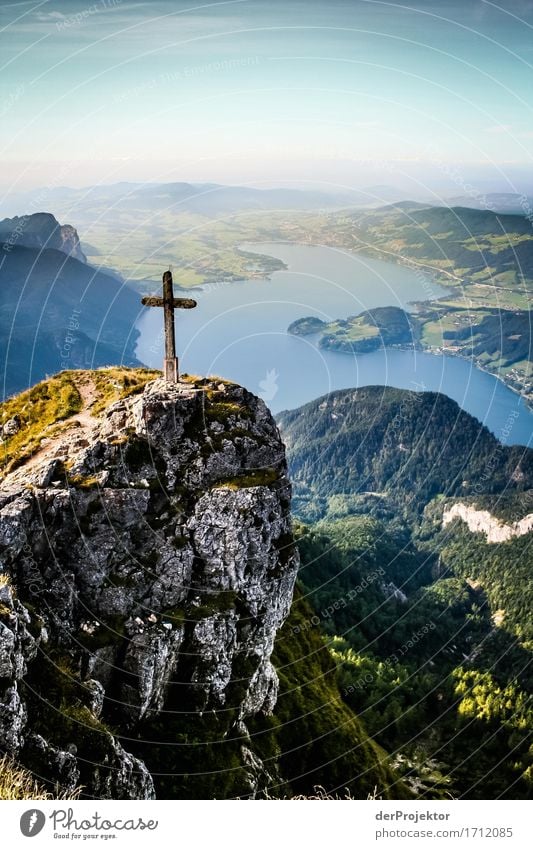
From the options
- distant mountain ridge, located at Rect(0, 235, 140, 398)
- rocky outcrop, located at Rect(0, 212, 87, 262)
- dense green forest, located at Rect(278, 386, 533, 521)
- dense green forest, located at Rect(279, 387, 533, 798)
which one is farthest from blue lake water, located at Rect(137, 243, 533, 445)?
rocky outcrop, located at Rect(0, 212, 87, 262)

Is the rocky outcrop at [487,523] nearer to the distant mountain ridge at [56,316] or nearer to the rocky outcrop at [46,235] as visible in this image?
the distant mountain ridge at [56,316]

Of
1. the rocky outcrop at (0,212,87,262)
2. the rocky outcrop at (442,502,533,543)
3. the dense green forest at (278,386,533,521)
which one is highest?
the rocky outcrop at (0,212,87,262)

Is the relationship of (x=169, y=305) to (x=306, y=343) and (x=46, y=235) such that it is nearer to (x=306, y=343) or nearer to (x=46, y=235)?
(x=306, y=343)

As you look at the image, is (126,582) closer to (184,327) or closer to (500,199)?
(184,327)

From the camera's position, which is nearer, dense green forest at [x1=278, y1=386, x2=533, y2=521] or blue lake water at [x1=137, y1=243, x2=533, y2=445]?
blue lake water at [x1=137, y1=243, x2=533, y2=445]

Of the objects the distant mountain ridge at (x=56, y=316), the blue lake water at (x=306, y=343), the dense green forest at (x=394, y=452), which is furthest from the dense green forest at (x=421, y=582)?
the distant mountain ridge at (x=56, y=316)

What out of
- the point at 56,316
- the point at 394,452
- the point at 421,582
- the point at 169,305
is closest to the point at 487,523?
the point at 421,582

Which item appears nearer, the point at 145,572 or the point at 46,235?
the point at 145,572

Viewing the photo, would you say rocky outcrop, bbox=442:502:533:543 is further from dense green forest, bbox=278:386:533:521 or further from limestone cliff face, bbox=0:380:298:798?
limestone cliff face, bbox=0:380:298:798
